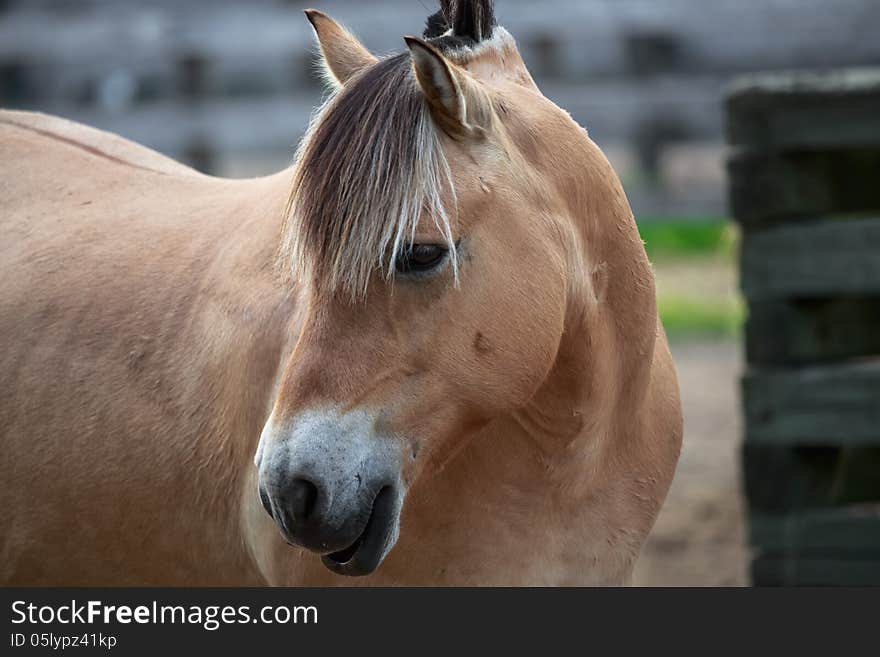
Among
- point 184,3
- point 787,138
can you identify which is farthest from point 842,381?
point 184,3

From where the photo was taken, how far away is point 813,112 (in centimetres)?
404

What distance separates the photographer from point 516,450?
252cm

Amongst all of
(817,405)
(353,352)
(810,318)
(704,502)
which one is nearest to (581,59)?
(704,502)

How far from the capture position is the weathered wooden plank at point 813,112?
4004mm

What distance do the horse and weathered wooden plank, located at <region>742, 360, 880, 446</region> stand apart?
1368mm

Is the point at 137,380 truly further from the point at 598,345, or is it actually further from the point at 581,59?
the point at 581,59

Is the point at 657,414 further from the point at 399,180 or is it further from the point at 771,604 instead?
the point at 399,180

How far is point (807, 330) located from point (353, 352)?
244cm

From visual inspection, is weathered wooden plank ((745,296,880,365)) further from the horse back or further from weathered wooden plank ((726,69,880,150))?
the horse back

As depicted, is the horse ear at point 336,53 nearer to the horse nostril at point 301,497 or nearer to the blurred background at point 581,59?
the horse nostril at point 301,497

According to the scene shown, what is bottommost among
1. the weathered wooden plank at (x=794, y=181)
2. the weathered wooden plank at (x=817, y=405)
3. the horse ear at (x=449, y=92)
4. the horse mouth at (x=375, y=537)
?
the weathered wooden plank at (x=817, y=405)

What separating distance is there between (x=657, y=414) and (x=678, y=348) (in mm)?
5315

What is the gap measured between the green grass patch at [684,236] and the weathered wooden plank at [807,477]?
20.0 feet

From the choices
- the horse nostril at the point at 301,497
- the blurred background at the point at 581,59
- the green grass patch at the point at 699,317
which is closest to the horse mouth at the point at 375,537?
the horse nostril at the point at 301,497
